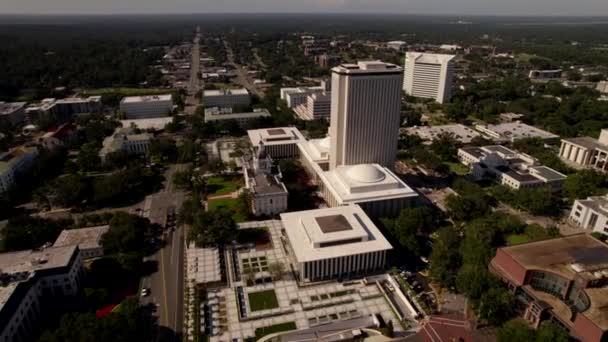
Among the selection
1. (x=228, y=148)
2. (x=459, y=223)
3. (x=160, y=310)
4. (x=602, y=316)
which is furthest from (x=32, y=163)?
(x=602, y=316)

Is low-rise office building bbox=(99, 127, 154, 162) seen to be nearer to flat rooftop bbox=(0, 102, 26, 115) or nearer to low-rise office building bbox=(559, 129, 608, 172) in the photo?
flat rooftop bbox=(0, 102, 26, 115)

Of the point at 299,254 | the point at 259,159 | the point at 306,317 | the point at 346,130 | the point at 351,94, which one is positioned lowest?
the point at 306,317

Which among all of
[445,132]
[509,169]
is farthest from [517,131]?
[509,169]

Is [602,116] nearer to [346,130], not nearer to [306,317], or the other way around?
[346,130]

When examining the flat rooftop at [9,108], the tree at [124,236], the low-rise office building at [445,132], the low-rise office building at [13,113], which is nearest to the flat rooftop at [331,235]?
the tree at [124,236]

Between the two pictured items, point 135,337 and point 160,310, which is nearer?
point 135,337

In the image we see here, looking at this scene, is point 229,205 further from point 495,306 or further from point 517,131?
point 517,131
